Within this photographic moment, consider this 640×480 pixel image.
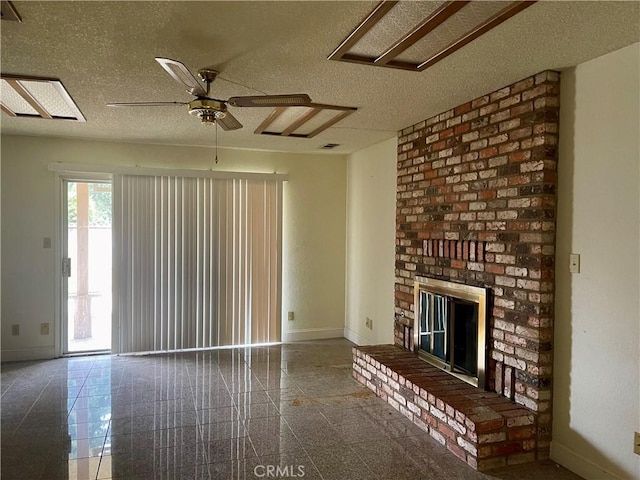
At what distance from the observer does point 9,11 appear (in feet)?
6.12

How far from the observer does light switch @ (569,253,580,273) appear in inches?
98.7

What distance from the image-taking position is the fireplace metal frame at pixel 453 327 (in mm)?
3031

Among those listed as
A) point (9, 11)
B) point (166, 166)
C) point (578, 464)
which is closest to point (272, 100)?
point (9, 11)

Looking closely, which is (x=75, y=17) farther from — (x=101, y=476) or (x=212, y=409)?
(x=212, y=409)

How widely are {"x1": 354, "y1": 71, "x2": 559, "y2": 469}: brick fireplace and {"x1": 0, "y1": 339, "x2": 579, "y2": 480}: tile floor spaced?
18 cm

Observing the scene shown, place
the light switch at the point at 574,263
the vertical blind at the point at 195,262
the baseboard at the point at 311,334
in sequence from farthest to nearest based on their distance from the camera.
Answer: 1. the baseboard at the point at 311,334
2. the vertical blind at the point at 195,262
3. the light switch at the point at 574,263

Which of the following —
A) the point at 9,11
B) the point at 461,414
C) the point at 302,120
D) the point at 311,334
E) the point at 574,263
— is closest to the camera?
the point at 9,11

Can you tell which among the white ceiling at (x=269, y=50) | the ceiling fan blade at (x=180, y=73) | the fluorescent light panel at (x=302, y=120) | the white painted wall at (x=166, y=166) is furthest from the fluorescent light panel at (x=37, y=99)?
the fluorescent light panel at (x=302, y=120)

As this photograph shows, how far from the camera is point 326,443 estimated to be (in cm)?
285

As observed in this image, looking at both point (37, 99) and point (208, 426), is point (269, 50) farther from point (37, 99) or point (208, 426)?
point (208, 426)

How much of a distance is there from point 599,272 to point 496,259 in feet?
2.19

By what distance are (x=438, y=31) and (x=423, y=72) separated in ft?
1.80

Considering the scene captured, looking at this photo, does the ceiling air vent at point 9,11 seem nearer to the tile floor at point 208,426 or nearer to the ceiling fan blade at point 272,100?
the ceiling fan blade at point 272,100

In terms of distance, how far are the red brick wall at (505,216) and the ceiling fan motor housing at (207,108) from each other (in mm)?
1846
